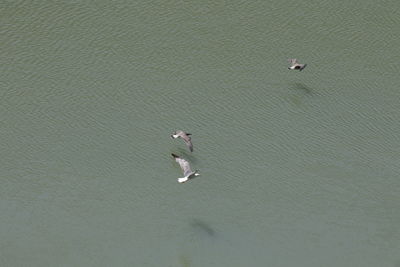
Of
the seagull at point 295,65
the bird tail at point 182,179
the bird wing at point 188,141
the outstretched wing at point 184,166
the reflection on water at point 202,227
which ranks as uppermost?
the seagull at point 295,65

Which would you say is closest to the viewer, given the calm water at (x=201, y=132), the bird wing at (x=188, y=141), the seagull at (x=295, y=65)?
the calm water at (x=201, y=132)

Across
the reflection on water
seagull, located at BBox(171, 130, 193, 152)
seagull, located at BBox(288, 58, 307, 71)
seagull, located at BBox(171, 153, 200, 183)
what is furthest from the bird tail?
seagull, located at BBox(288, 58, 307, 71)

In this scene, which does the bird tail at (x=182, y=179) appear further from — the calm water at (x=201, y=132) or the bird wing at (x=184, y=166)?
the calm water at (x=201, y=132)

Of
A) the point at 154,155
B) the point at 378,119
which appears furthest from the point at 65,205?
the point at 378,119

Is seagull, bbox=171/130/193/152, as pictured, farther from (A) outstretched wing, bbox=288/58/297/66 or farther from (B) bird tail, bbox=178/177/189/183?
(A) outstretched wing, bbox=288/58/297/66

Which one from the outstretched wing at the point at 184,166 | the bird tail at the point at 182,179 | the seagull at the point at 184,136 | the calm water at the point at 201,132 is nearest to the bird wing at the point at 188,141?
the seagull at the point at 184,136

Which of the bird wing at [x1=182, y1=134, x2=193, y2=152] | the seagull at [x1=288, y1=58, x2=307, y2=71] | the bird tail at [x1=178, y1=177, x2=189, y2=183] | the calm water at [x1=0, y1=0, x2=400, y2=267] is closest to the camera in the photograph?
the calm water at [x1=0, y1=0, x2=400, y2=267]

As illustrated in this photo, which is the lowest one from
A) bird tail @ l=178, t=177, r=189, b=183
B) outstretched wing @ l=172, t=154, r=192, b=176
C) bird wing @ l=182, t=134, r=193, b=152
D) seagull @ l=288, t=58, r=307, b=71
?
bird tail @ l=178, t=177, r=189, b=183

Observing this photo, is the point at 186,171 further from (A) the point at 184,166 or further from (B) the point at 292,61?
(B) the point at 292,61

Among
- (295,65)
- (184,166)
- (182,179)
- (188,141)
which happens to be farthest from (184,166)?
(295,65)

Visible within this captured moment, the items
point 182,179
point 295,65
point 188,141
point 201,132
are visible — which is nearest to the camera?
point 182,179
